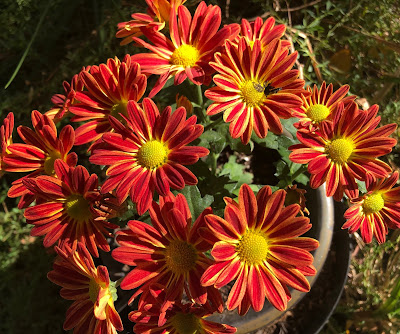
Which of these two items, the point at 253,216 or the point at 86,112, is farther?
the point at 86,112

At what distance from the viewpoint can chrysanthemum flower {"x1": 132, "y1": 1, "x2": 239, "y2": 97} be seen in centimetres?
100

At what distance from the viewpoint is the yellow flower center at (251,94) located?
39.8 inches

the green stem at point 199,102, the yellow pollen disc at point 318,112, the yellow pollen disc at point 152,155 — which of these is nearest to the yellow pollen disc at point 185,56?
the green stem at point 199,102

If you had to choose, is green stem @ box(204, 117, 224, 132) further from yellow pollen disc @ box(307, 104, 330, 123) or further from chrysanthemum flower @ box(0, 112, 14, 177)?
chrysanthemum flower @ box(0, 112, 14, 177)

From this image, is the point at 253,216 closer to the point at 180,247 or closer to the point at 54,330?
the point at 180,247

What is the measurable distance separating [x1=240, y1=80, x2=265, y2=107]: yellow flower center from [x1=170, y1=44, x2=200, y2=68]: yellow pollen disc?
0.49ft

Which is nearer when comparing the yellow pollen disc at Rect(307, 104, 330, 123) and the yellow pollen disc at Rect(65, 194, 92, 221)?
the yellow pollen disc at Rect(65, 194, 92, 221)

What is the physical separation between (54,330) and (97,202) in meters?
1.22

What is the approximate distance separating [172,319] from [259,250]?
268 mm

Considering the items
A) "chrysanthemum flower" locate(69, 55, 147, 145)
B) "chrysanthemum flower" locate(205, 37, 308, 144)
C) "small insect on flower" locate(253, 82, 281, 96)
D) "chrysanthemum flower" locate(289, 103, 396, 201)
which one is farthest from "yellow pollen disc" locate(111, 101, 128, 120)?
"chrysanthemum flower" locate(289, 103, 396, 201)

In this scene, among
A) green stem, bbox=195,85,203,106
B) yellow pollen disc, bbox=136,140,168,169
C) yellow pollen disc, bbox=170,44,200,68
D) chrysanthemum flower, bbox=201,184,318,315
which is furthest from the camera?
green stem, bbox=195,85,203,106

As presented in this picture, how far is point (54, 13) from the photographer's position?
7.07 feet

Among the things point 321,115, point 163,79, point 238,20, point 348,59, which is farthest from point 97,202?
point 348,59

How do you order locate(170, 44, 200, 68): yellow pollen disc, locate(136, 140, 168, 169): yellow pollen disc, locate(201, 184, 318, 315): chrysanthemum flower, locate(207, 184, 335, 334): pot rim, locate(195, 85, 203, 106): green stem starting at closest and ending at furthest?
locate(201, 184, 318, 315): chrysanthemum flower → locate(136, 140, 168, 169): yellow pollen disc → locate(170, 44, 200, 68): yellow pollen disc → locate(195, 85, 203, 106): green stem → locate(207, 184, 335, 334): pot rim
